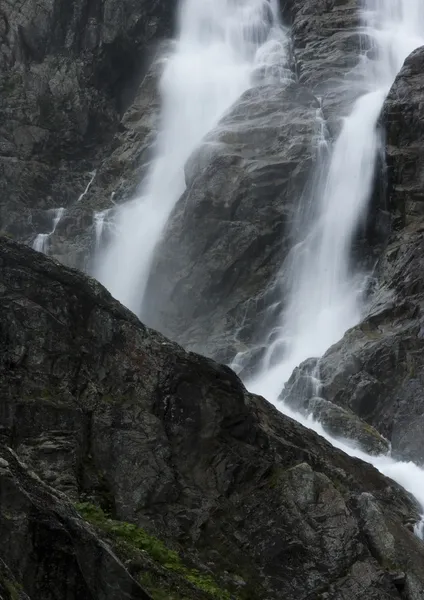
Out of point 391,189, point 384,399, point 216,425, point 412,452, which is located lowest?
point 216,425

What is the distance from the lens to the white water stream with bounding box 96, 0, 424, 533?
26.3 meters

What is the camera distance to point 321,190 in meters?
29.8

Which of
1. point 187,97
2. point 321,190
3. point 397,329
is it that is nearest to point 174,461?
point 397,329

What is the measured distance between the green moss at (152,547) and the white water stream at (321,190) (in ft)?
27.4

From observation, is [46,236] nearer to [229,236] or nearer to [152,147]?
[152,147]

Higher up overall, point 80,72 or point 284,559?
point 80,72

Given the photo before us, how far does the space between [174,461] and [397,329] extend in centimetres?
1302

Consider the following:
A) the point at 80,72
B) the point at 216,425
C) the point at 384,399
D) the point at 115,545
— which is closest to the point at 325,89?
the point at 80,72

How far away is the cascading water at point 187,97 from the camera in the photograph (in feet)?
110

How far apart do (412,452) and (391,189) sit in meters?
12.3

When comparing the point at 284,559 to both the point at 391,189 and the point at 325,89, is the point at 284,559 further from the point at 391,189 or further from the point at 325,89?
the point at 325,89

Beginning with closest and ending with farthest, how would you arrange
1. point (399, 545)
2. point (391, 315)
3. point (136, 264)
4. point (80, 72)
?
point (399, 545), point (391, 315), point (136, 264), point (80, 72)

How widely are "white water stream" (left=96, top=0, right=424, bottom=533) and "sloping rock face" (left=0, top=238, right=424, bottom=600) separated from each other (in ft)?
20.1

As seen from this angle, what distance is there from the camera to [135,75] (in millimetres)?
46375
